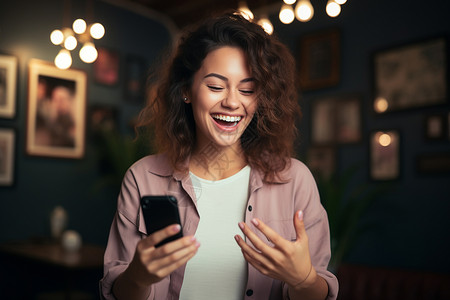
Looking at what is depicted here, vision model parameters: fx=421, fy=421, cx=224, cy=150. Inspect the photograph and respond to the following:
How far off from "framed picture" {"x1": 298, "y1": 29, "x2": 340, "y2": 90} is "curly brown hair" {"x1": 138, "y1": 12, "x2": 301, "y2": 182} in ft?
7.99

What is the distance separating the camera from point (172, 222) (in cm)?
94

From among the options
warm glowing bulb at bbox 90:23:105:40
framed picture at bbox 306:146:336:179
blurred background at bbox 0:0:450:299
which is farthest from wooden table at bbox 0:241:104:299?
framed picture at bbox 306:146:336:179

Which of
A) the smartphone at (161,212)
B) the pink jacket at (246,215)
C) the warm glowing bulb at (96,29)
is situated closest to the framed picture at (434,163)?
the pink jacket at (246,215)

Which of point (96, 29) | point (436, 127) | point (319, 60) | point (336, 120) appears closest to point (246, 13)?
point (96, 29)

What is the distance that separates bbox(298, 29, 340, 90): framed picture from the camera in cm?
376

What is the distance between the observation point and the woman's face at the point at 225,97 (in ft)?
3.95

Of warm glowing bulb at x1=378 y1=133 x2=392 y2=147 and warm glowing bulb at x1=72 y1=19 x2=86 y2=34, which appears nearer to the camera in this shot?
warm glowing bulb at x1=72 y1=19 x2=86 y2=34

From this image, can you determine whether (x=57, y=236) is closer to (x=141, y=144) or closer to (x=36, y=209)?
(x=36, y=209)

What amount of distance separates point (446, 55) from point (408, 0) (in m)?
0.58

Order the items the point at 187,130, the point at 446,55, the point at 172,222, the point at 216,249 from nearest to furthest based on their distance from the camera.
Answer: the point at 172,222 < the point at 216,249 < the point at 187,130 < the point at 446,55

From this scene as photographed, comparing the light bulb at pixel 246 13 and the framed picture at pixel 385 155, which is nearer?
the light bulb at pixel 246 13

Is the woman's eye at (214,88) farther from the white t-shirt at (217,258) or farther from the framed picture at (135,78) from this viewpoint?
the framed picture at (135,78)

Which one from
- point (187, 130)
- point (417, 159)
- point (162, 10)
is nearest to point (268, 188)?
point (187, 130)

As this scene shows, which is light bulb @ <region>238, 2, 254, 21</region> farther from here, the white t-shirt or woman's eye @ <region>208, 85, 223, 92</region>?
the white t-shirt
